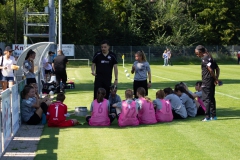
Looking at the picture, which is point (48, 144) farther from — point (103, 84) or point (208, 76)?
point (208, 76)

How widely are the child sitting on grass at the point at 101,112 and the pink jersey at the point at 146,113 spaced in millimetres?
709

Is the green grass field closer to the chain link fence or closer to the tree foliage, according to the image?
the tree foliage

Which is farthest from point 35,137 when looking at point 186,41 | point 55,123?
point 186,41

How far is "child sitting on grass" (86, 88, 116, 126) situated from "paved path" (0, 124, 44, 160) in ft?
4.34

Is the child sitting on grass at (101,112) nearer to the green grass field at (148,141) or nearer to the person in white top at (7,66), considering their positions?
the green grass field at (148,141)

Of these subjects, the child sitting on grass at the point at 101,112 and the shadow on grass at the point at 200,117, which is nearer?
the child sitting on grass at the point at 101,112

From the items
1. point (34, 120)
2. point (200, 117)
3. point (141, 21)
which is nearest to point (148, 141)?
point (34, 120)

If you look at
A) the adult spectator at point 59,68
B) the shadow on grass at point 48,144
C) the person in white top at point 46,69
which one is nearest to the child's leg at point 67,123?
the shadow on grass at point 48,144

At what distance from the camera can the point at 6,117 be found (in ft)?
33.2

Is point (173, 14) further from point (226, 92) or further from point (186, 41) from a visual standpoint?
point (226, 92)

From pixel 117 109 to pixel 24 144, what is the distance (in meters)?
3.04

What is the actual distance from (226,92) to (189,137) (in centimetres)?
1099

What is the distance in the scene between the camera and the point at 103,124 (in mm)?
12883

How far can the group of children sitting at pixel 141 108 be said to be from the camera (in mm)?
12727
